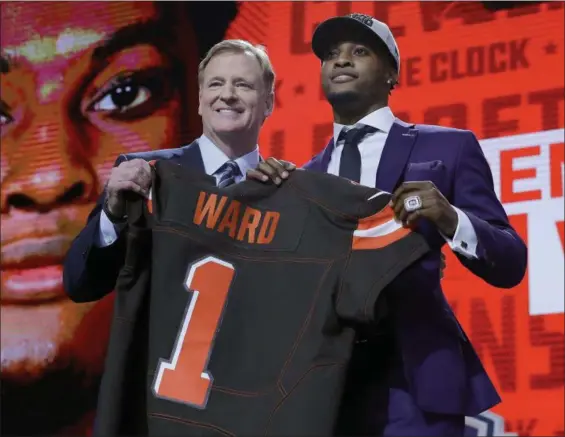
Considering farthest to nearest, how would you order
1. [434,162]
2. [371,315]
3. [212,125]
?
[212,125] < [434,162] < [371,315]

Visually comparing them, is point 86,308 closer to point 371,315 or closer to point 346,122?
point 346,122

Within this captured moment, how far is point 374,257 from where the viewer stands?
160 cm

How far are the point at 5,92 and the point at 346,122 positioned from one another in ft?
5.43

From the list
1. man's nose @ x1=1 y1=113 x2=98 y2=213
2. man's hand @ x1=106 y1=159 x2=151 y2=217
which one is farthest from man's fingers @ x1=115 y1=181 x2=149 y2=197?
man's nose @ x1=1 y1=113 x2=98 y2=213

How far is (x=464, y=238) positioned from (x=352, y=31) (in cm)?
44

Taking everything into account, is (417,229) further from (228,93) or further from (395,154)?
(228,93)

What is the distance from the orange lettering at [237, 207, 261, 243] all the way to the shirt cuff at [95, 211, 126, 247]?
201 millimetres

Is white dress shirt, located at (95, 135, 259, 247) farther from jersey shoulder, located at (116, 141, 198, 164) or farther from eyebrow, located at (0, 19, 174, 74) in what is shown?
eyebrow, located at (0, 19, 174, 74)

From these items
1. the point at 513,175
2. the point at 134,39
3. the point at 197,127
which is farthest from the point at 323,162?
the point at 134,39

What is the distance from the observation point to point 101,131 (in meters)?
3.05

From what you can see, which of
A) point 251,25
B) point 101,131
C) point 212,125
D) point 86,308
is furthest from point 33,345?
point 212,125

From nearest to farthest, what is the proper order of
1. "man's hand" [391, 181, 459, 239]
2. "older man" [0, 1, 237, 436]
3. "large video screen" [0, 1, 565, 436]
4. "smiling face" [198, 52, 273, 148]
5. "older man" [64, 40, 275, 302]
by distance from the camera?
"man's hand" [391, 181, 459, 239] < "older man" [64, 40, 275, 302] < "smiling face" [198, 52, 273, 148] < "large video screen" [0, 1, 565, 436] < "older man" [0, 1, 237, 436]

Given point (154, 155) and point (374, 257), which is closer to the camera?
point (374, 257)

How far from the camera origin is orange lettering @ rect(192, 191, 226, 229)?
1.68 m
